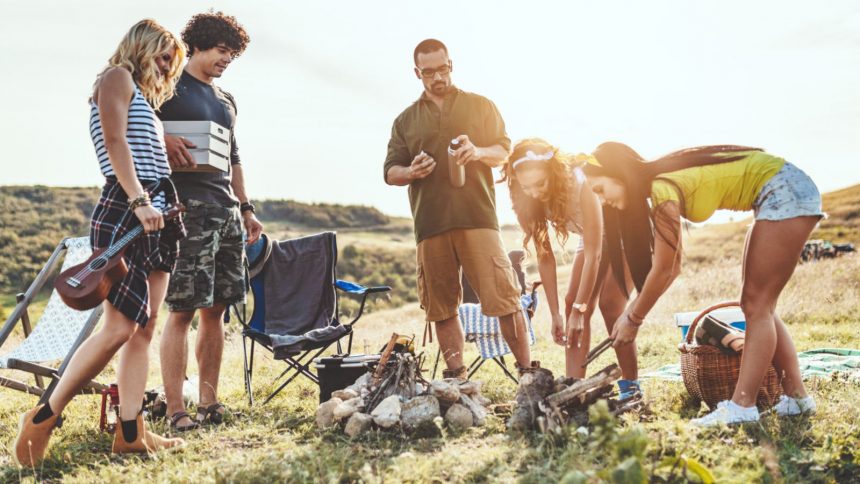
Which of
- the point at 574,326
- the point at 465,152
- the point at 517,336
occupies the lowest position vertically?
the point at 517,336

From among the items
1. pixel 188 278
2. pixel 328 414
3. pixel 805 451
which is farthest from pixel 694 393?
pixel 188 278

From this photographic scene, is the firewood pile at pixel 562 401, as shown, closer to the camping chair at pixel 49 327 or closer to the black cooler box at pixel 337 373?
the black cooler box at pixel 337 373

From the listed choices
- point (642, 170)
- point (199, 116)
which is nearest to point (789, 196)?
point (642, 170)

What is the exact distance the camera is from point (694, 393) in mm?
3408

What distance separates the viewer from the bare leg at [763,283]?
9.11 feet

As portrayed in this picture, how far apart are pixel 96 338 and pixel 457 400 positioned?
1692 millimetres

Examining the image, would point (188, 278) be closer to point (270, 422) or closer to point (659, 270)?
point (270, 422)

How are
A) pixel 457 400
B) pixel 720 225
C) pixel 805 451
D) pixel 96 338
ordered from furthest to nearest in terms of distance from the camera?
1. pixel 720 225
2. pixel 457 400
3. pixel 96 338
4. pixel 805 451

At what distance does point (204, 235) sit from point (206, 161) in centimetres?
38

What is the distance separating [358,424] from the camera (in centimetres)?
312

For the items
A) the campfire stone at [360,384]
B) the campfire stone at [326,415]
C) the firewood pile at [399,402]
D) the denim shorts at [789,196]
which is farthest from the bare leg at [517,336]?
the denim shorts at [789,196]

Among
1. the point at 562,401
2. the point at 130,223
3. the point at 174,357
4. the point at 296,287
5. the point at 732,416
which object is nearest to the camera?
the point at 130,223

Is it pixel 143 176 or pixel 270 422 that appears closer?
pixel 143 176

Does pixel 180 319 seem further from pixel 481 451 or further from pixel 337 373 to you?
pixel 481 451
